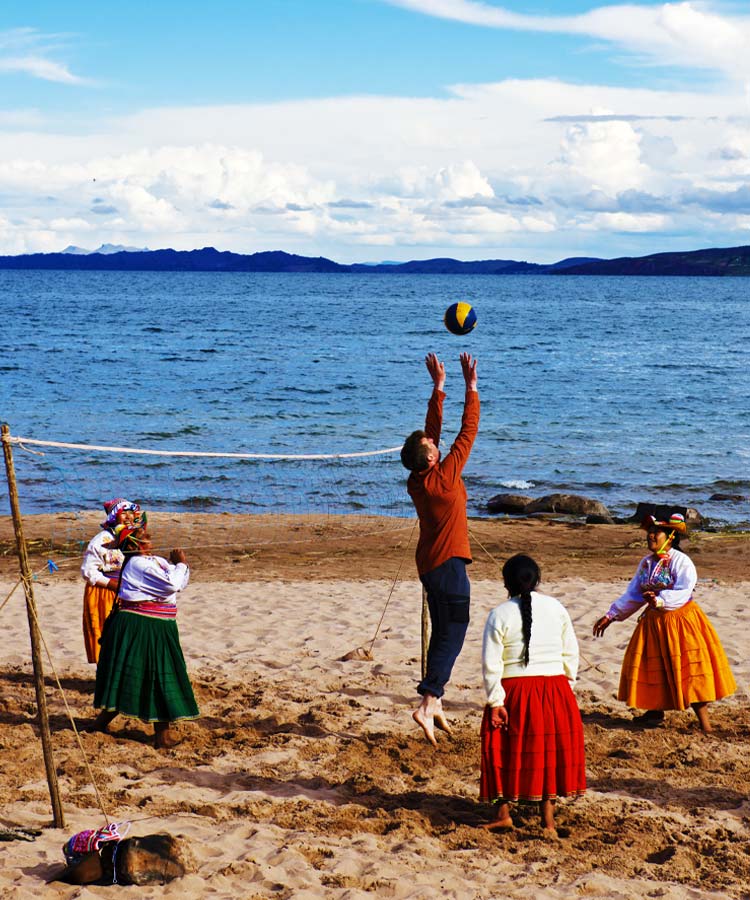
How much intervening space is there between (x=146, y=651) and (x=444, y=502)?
2.47 meters

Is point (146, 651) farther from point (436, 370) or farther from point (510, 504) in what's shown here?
point (510, 504)

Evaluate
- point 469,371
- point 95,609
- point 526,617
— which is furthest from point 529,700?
point 95,609

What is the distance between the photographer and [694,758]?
6.95 meters

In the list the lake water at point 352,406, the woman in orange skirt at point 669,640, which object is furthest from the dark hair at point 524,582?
the lake water at point 352,406

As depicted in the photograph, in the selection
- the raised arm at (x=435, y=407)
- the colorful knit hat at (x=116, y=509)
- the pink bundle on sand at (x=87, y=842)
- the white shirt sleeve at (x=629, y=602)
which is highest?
the raised arm at (x=435, y=407)

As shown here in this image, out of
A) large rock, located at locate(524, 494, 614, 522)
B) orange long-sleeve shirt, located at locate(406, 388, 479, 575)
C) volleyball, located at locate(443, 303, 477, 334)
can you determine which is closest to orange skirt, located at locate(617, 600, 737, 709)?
orange long-sleeve shirt, located at locate(406, 388, 479, 575)

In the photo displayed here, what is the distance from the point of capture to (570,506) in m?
19.6

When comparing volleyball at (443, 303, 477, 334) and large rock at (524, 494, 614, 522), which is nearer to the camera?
volleyball at (443, 303, 477, 334)

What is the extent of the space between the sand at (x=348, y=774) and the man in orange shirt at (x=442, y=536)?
787 millimetres

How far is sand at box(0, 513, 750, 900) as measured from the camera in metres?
5.27

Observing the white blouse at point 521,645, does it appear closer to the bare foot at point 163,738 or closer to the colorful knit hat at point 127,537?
the bare foot at point 163,738

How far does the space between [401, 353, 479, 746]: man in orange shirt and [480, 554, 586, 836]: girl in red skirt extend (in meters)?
0.61

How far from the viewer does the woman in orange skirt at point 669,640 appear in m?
7.28

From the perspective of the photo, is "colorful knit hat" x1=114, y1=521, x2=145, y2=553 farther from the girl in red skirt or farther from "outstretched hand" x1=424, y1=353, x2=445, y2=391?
the girl in red skirt
